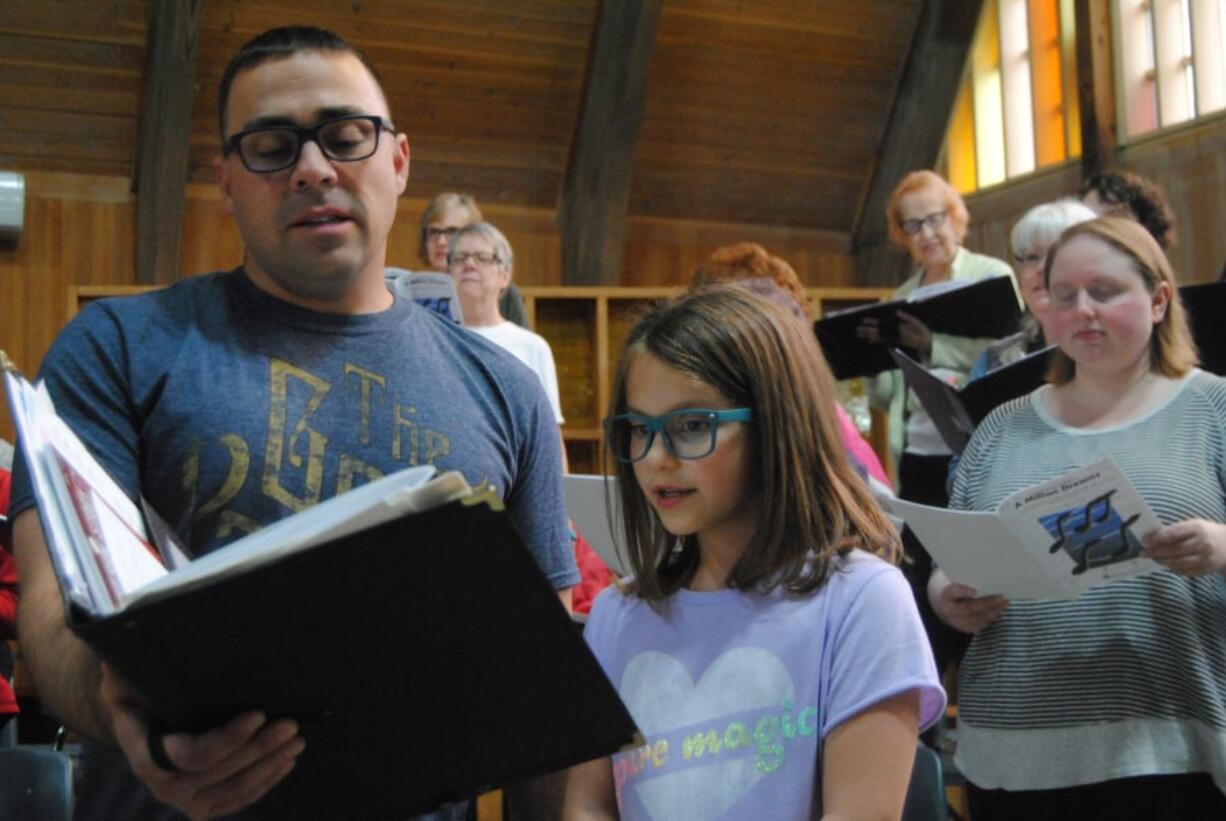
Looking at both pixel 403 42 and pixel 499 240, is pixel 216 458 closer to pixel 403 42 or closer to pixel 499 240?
pixel 499 240

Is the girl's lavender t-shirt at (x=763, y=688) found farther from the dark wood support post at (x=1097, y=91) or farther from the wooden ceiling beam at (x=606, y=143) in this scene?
the wooden ceiling beam at (x=606, y=143)

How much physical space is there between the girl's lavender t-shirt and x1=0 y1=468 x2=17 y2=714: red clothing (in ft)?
5.70

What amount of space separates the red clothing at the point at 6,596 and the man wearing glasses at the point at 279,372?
5.30 feet

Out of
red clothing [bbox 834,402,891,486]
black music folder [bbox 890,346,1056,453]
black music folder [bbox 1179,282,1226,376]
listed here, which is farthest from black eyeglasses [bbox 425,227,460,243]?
black music folder [bbox 1179,282,1226,376]

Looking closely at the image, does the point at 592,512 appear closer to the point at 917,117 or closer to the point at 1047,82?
the point at 1047,82

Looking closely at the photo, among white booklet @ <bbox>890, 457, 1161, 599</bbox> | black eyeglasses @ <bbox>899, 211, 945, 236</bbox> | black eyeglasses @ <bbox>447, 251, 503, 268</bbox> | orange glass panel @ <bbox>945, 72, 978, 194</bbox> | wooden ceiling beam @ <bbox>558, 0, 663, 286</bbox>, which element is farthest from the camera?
orange glass panel @ <bbox>945, 72, 978, 194</bbox>

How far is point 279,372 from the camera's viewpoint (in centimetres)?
130

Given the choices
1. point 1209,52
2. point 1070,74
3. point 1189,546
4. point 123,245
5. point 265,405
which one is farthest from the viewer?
point 123,245

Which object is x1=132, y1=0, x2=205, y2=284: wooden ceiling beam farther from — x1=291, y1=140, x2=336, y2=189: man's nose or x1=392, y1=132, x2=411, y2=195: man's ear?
x1=291, y1=140, x2=336, y2=189: man's nose

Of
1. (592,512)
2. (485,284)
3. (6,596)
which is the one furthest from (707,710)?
(485,284)

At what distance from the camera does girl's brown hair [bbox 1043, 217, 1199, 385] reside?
209cm

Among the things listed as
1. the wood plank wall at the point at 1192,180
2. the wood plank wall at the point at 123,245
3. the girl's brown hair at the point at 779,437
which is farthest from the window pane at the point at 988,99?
the girl's brown hair at the point at 779,437

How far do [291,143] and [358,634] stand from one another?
59 centimetres

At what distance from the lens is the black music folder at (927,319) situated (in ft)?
10.6
